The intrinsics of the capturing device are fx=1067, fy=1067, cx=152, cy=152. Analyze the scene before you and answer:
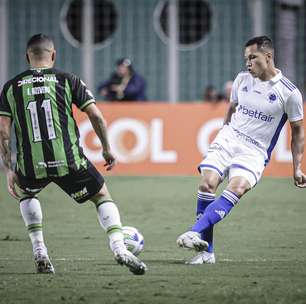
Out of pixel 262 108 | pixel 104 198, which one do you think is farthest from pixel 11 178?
pixel 262 108

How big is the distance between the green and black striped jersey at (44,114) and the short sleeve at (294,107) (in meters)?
2.02

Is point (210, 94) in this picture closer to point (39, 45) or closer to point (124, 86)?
point (124, 86)

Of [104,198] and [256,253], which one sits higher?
[104,198]

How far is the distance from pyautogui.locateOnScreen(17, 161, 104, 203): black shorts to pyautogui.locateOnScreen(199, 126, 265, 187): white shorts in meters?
1.34

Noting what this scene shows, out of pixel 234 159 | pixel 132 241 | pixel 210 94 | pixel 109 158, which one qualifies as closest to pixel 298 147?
pixel 234 159

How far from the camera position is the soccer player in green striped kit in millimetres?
8297

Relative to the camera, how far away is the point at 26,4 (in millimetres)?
23922

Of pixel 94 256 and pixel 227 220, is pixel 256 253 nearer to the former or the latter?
pixel 94 256

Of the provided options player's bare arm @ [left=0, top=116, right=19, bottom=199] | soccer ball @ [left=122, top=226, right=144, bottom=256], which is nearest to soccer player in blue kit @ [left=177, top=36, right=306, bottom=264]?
soccer ball @ [left=122, top=226, right=144, bottom=256]

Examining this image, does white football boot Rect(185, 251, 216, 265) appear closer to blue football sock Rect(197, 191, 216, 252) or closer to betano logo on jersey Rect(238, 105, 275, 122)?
blue football sock Rect(197, 191, 216, 252)

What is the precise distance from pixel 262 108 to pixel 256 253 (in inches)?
57.8

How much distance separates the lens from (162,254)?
10.1 m

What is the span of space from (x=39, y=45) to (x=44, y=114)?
0.54 metres

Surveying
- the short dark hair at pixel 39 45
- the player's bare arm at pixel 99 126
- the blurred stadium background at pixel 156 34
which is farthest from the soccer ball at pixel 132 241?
the blurred stadium background at pixel 156 34
